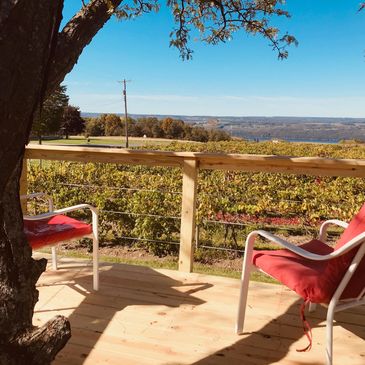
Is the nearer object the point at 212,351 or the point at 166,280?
the point at 212,351

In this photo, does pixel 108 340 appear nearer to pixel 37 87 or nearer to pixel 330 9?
pixel 37 87

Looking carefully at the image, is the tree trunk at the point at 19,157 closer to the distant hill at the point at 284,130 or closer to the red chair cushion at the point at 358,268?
the red chair cushion at the point at 358,268

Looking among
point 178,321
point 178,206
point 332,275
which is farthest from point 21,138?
point 178,206

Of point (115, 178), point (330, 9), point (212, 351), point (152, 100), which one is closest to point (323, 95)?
point (152, 100)

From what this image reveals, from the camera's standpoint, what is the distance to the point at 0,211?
1.22 m

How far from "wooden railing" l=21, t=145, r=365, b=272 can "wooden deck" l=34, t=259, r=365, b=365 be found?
1.54 feet

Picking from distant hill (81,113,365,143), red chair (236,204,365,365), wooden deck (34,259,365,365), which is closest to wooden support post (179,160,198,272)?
wooden deck (34,259,365,365)

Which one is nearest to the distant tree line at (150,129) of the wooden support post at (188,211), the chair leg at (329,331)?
the wooden support post at (188,211)

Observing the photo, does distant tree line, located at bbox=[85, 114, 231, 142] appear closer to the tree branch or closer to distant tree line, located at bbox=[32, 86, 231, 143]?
distant tree line, located at bbox=[32, 86, 231, 143]

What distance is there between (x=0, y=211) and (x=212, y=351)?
52.7 inches

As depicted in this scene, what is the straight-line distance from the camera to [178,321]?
7.75 feet

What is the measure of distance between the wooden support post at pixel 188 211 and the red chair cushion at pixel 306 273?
91 cm

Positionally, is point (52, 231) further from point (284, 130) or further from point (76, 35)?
point (284, 130)

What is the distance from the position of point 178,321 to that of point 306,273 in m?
0.85
